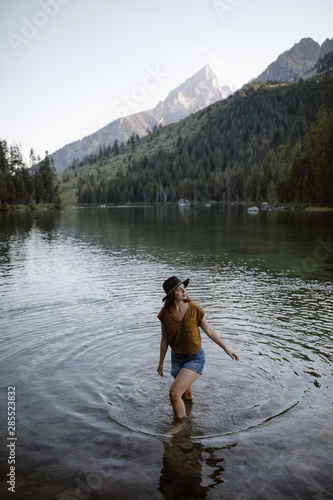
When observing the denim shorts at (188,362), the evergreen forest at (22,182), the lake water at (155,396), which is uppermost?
the evergreen forest at (22,182)

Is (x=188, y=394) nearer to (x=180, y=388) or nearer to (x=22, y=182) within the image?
(x=180, y=388)

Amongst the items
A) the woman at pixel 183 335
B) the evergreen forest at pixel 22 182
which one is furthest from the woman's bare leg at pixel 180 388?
the evergreen forest at pixel 22 182

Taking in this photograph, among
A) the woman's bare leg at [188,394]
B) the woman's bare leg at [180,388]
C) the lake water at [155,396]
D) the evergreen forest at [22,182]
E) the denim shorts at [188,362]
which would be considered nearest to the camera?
the lake water at [155,396]

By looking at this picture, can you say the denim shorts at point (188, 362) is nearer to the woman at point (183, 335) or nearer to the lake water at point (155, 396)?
the woman at point (183, 335)

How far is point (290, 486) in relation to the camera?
19.3 ft

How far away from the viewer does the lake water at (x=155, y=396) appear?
20.0 feet

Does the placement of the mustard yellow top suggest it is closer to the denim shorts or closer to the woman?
the woman

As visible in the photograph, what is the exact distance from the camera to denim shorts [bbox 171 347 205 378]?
787cm

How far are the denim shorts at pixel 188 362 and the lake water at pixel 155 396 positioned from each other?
1.01 metres

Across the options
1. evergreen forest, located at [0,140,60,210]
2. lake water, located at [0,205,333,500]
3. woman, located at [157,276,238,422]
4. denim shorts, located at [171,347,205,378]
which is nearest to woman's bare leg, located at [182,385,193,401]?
lake water, located at [0,205,333,500]

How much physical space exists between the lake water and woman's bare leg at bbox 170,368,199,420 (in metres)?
0.38

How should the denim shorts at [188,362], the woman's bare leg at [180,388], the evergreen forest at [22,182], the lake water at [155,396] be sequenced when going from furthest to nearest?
1. the evergreen forest at [22,182]
2. the denim shorts at [188,362]
3. the woman's bare leg at [180,388]
4. the lake water at [155,396]

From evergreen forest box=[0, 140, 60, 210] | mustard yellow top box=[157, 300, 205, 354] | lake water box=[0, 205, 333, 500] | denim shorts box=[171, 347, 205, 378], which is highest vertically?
evergreen forest box=[0, 140, 60, 210]

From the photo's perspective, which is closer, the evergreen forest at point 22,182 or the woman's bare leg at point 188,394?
the woman's bare leg at point 188,394
